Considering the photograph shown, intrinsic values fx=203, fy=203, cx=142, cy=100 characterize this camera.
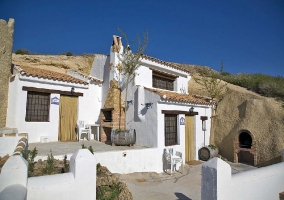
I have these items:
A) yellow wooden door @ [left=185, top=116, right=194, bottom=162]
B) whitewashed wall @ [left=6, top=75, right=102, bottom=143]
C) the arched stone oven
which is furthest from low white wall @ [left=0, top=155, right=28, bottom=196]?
the arched stone oven

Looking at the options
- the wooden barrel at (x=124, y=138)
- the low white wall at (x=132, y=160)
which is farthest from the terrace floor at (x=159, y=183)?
the wooden barrel at (x=124, y=138)

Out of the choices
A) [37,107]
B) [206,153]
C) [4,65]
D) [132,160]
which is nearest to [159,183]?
[132,160]

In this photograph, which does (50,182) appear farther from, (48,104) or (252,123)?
(252,123)

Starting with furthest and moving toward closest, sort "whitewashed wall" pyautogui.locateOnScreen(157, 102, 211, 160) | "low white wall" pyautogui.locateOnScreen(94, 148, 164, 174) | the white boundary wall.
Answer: "whitewashed wall" pyautogui.locateOnScreen(157, 102, 211, 160) < "low white wall" pyautogui.locateOnScreen(94, 148, 164, 174) < the white boundary wall

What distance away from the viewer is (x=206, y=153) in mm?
13031

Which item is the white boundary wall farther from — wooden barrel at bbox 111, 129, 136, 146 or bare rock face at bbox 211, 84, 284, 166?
bare rock face at bbox 211, 84, 284, 166

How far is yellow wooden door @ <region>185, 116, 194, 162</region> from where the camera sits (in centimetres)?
1281

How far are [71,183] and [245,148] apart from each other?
1185 cm

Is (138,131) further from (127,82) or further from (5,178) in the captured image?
(5,178)

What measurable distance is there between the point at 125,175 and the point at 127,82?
16.7 feet

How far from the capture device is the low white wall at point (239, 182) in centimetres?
461

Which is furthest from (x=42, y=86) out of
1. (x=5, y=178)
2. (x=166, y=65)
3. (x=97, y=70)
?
(x=5, y=178)

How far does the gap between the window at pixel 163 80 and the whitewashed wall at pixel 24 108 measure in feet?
15.0

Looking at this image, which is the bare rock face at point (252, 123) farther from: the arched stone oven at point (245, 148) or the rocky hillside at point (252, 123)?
the arched stone oven at point (245, 148)
